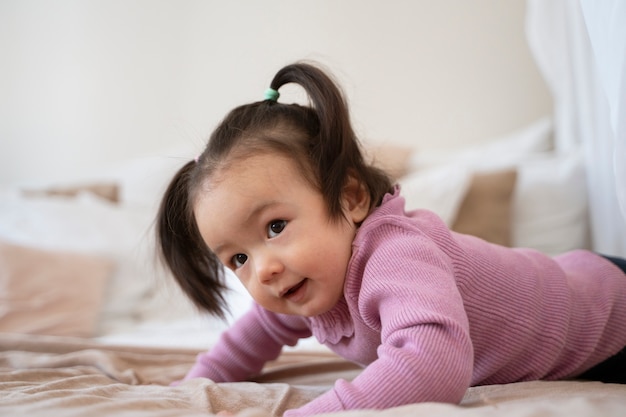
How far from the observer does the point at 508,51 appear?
226 cm

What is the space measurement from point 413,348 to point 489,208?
1.13 metres

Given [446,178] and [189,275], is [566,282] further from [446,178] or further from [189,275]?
[446,178]

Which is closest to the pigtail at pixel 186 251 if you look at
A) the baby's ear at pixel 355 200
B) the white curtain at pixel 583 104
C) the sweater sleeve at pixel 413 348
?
the baby's ear at pixel 355 200

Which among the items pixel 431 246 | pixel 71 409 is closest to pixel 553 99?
pixel 431 246

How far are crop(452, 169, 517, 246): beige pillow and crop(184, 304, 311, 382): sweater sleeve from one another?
0.76m

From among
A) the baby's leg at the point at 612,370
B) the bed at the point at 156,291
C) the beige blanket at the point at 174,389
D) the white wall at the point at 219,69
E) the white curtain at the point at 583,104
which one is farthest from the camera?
the white wall at the point at 219,69

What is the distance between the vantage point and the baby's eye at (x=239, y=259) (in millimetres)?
883

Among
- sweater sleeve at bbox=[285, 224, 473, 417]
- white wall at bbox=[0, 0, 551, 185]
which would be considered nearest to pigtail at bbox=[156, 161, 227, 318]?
sweater sleeve at bbox=[285, 224, 473, 417]

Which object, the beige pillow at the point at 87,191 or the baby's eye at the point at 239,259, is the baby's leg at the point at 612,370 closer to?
the baby's eye at the point at 239,259

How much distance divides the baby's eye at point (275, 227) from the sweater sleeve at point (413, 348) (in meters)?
0.15

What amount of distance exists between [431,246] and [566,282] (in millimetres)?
316

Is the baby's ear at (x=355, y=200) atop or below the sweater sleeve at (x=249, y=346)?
atop

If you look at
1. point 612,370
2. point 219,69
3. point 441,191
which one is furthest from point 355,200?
point 219,69

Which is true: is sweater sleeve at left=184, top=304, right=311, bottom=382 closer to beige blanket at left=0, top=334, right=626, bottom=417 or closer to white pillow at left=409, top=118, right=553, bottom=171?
beige blanket at left=0, top=334, right=626, bottom=417
